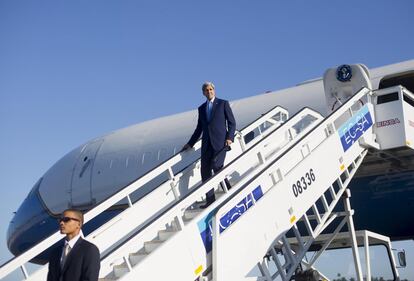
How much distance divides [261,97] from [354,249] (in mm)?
7522

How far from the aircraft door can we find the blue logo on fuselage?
9629 millimetres

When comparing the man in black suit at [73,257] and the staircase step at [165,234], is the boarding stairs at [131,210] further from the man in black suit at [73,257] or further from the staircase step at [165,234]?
the man in black suit at [73,257]

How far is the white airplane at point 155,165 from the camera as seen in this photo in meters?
11.7

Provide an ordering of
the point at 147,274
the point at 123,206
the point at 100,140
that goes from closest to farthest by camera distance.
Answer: the point at 147,274 < the point at 123,206 < the point at 100,140

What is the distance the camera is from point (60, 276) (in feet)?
12.5

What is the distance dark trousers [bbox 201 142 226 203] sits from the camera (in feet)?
22.6

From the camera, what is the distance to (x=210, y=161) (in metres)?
6.98

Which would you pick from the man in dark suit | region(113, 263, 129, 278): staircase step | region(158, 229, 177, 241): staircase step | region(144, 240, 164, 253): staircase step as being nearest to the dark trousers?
the man in dark suit

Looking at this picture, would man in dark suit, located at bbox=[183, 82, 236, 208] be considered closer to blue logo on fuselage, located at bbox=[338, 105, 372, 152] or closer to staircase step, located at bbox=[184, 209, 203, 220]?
staircase step, located at bbox=[184, 209, 203, 220]

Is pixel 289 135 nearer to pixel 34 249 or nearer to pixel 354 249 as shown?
pixel 354 249

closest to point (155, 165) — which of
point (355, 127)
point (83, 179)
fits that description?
point (83, 179)

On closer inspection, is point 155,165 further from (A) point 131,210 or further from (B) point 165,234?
(B) point 165,234

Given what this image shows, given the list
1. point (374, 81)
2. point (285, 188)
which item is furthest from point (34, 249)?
point (374, 81)

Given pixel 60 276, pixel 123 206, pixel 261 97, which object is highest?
pixel 60 276
